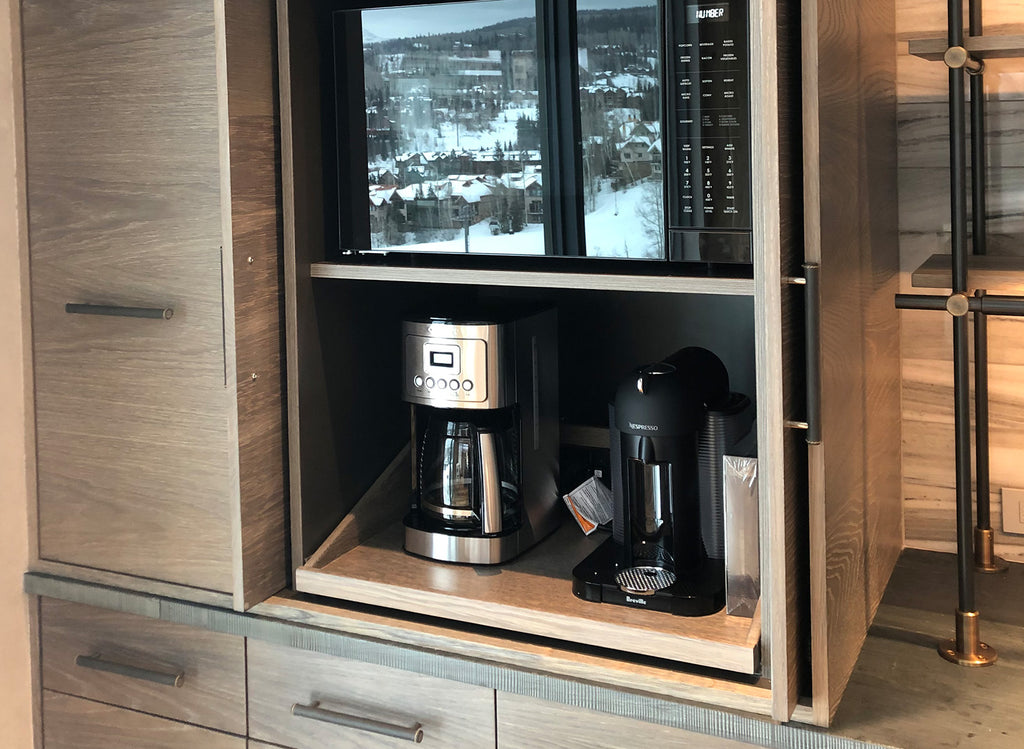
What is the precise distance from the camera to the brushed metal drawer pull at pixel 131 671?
145 cm

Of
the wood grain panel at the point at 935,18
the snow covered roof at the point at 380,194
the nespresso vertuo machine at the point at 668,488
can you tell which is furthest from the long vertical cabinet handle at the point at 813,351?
the wood grain panel at the point at 935,18

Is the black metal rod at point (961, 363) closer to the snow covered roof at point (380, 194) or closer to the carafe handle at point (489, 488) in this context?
the carafe handle at point (489, 488)

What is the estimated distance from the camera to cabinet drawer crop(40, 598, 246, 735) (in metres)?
1.43

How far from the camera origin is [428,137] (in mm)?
1337

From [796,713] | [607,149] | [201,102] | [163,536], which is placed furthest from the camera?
[163,536]

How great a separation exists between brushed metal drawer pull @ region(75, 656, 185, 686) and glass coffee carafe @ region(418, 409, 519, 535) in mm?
414

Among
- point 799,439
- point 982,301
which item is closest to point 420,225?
point 799,439

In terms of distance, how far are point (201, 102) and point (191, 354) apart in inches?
12.9

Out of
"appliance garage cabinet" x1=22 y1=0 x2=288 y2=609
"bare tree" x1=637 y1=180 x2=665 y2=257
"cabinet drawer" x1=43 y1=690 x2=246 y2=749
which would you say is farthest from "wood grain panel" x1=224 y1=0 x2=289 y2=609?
"bare tree" x1=637 y1=180 x2=665 y2=257

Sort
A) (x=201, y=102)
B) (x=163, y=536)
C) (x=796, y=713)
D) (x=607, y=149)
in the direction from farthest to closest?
(x=163, y=536)
(x=201, y=102)
(x=607, y=149)
(x=796, y=713)

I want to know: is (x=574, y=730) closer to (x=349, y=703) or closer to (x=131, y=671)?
(x=349, y=703)

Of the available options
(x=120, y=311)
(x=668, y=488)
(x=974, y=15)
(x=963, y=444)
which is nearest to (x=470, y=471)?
(x=668, y=488)

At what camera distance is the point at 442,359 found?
140 centimetres

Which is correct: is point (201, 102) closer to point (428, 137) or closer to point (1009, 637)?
point (428, 137)
